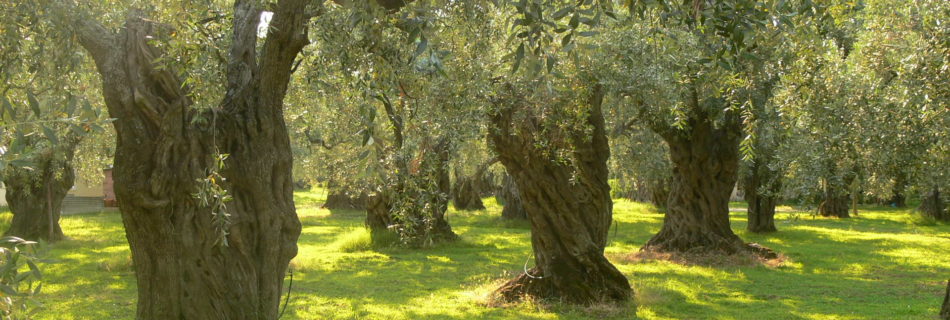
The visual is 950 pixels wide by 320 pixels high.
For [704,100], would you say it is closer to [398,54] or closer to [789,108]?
[789,108]

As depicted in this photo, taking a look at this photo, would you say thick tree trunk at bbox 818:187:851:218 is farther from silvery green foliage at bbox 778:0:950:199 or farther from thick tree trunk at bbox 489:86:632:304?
thick tree trunk at bbox 489:86:632:304

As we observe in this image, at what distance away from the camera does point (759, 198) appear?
2823 cm

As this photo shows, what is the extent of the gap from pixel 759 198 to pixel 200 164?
79.7 feet

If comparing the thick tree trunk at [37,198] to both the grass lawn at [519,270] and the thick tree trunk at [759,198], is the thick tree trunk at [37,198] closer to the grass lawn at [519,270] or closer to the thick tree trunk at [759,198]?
the grass lawn at [519,270]

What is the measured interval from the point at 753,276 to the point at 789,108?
28.3 ft

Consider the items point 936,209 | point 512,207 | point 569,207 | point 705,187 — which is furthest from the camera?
point 936,209

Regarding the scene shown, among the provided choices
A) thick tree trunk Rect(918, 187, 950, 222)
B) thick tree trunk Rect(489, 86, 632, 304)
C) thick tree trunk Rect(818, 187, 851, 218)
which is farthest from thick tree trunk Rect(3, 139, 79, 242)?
thick tree trunk Rect(918, 187, 950, 222)

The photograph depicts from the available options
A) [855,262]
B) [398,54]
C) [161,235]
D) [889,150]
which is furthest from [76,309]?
[855,262]

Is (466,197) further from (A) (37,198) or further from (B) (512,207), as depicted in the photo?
(A) (37,198)

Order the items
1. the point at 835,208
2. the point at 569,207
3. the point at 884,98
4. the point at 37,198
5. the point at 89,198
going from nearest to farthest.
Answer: the point at 884,98 < the point at 569,207 < the point at 37,198 < the point at 835,208 < the point at 89,198

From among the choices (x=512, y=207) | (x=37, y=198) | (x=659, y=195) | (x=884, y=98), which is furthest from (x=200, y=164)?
(x=659, y=195)

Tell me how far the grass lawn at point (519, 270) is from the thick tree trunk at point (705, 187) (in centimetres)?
150

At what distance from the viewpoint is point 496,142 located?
42.6 ft

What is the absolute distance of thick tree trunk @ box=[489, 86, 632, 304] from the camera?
1294cm
